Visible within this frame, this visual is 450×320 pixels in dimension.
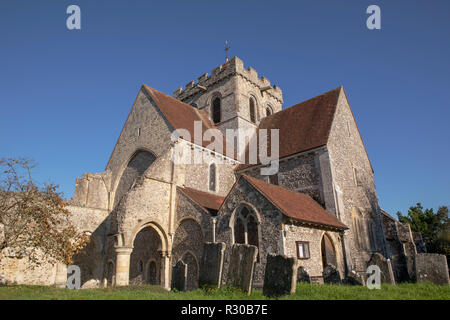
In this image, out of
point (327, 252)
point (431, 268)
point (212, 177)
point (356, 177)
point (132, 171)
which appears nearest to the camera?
point (431, 268)

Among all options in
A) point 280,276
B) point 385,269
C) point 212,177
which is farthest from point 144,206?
point 385,269

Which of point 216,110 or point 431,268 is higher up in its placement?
point 216,110

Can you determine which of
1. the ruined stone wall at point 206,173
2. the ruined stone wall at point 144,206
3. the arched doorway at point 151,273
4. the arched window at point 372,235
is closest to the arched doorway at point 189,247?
the ruined stone wall at point 144,206

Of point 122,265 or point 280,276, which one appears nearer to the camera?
point 280,276

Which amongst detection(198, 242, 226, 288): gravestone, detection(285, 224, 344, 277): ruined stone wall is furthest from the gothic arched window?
detection(198, 242, 226, 288): gravestone

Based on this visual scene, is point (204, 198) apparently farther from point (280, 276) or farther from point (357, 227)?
point (280, 276)

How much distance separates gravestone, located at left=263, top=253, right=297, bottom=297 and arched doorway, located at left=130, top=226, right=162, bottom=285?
10.0m

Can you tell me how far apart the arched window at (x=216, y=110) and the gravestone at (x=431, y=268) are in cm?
1974

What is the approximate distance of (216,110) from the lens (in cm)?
2866

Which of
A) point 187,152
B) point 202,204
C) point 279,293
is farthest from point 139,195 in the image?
point 279,293

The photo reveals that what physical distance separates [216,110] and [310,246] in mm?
17903

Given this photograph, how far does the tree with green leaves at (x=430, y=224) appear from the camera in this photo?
1223 inches

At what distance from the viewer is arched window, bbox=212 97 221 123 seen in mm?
28141

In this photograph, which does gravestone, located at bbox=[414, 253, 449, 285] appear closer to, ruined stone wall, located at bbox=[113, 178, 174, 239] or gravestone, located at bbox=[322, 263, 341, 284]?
gravestone, located at bbox=[322, 263, 341, 284]
